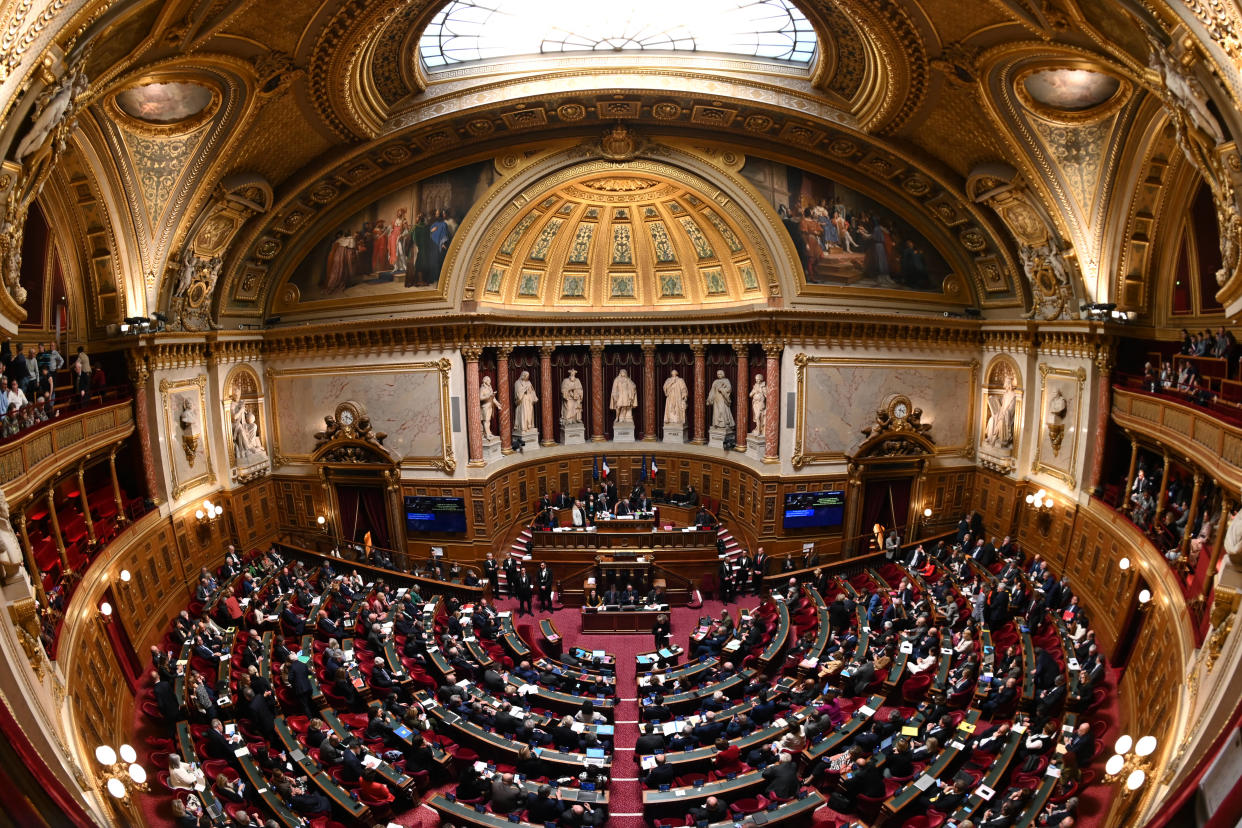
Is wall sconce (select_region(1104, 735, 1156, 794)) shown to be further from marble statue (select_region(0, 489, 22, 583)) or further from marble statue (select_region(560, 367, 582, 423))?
marble statue (select_region(560, 367, 582, 423))

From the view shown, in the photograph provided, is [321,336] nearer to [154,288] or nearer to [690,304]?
[154,288]

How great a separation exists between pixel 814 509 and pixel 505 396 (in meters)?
11.1

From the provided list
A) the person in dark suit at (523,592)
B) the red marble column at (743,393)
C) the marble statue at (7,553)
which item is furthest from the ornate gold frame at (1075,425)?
the marble statue at (7,553)

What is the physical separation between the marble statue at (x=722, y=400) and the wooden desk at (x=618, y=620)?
9055 mm

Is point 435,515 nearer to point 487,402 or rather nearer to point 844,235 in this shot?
point 487,402

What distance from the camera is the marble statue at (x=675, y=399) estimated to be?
2750 centimetres

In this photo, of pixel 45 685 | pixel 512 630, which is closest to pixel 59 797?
pixel 45 685

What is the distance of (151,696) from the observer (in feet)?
47.8

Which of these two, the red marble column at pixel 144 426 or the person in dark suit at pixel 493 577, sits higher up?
the red marble column at pixel 144 426

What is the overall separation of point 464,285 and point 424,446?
210 inches

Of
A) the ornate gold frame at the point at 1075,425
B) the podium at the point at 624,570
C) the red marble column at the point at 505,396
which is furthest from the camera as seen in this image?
the red marble column at the point at 505,396

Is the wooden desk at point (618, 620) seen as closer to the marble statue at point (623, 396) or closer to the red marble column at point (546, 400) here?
the red marble column at point (546, 400)

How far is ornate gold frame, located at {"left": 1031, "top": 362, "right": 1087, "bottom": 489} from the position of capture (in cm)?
1900

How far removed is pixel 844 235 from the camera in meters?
23.3
